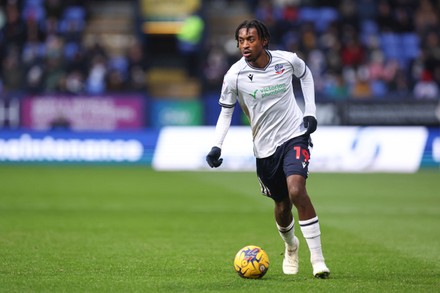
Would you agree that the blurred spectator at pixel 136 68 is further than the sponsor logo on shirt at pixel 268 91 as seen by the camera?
Yes

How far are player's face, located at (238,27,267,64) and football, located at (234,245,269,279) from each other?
6.01 feet

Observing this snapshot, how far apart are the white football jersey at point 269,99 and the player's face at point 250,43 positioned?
0.59 feet

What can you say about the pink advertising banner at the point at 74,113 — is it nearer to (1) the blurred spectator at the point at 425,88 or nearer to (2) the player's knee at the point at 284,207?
(1) the blurred spectator at the point at 425,88

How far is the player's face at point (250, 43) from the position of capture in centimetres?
859

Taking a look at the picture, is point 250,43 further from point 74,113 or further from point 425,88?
point 425,88

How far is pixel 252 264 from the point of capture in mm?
8422

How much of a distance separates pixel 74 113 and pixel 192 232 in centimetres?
1403

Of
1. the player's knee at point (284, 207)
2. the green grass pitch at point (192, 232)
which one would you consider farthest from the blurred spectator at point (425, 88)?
the player's knee at point (284, 207)

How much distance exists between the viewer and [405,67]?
96.9 feet

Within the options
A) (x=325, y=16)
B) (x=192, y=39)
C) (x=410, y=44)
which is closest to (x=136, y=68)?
(x=192, y=39)

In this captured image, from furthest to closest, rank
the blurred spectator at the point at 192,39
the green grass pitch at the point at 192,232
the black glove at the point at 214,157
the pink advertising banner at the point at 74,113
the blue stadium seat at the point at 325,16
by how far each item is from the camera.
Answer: the blue stadium seat at the point at 325,16, the blurred spectator at the point at 192,39, the pink advertising banner at the point at 74,113, the black glove at the point at 214,157, the green grass pitch at the point at 192,232

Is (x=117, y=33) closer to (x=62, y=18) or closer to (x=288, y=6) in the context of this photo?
(x=62, y=18)

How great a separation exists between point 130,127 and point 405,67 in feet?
30.8

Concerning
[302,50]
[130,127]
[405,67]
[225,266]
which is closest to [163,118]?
[130,127]
